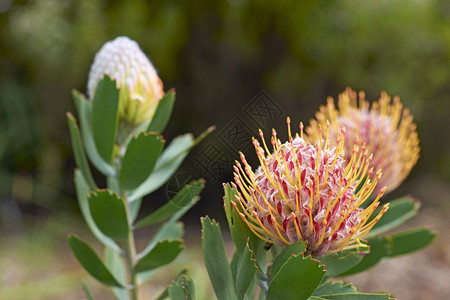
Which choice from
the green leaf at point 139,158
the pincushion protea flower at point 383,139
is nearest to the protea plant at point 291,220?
the green leaf at point 139,158

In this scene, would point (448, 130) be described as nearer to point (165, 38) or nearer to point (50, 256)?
point (165, 38)

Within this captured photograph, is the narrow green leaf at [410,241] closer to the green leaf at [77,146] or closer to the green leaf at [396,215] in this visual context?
the green leaf at [396,215]

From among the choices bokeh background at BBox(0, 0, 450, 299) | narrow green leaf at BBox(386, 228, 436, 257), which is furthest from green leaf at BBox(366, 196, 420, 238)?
bokeh background at BBox(0, 0, 450, 299)

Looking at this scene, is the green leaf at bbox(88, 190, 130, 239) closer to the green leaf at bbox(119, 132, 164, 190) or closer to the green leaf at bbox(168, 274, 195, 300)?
the green leaf at bbox(119, 132, 164, 190)

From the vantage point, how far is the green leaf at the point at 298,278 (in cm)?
56

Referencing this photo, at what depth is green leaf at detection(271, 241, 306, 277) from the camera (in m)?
0.58

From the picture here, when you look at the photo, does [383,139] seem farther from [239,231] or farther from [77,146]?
[77,146]

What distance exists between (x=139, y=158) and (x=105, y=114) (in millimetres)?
100

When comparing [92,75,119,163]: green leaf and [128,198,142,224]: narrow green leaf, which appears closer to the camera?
[92,75,119,163]: green leaf

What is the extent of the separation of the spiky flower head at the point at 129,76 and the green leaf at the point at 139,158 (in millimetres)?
111

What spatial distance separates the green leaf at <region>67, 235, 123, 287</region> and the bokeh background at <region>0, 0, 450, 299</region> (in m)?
1.87

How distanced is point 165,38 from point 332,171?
2.54 metres

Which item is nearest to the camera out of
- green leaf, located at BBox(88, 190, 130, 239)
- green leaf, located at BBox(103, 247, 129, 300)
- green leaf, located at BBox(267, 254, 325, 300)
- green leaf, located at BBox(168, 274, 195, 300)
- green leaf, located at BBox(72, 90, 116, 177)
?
green leaf, located at BBox(267, 254, 325, 300)

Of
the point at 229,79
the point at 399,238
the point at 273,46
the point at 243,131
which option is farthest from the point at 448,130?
the point at 243,131
